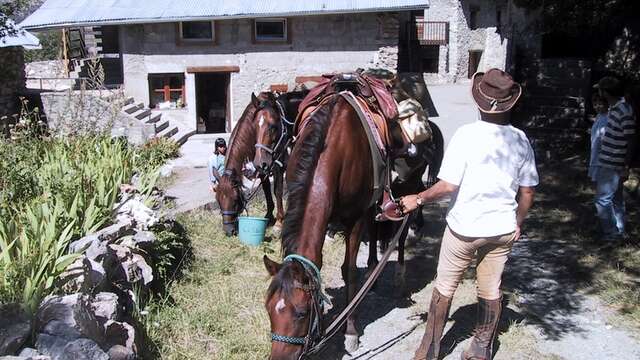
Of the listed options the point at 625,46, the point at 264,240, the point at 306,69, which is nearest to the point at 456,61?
the point at 306,69

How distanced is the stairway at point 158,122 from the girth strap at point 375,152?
40.0ft

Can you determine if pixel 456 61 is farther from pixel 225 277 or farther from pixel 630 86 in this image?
pixel 225 277

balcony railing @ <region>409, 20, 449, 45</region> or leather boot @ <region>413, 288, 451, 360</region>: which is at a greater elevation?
balcony railing @ <region>409, 20, 449, 45</region>

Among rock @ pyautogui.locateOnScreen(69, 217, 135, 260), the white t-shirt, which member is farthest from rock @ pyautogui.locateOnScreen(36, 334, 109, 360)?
the white t-shirt

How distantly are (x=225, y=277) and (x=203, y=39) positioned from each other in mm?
13643

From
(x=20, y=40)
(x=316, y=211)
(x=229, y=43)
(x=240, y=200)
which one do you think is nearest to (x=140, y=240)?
(x=240, y=200)

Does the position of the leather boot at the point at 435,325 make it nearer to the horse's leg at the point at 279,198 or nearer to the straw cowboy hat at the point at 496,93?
the straw cowboy hat at the point at 496,93

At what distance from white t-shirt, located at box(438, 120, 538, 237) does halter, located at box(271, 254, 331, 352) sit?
1127 millimetres

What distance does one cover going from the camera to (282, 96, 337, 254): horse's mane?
12.8 ft

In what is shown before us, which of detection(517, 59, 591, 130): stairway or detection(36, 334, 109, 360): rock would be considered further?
detection(517, 59, 591, 130): stairway

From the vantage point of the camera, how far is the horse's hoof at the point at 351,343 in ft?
15.6

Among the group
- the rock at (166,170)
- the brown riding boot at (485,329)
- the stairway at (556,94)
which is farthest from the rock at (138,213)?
Answer: the stairway at (556,94)

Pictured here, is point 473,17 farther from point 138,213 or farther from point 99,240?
point 99,240

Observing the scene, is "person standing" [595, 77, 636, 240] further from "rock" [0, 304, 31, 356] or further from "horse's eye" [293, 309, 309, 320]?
"rock" [0, 304, 31, 356]
